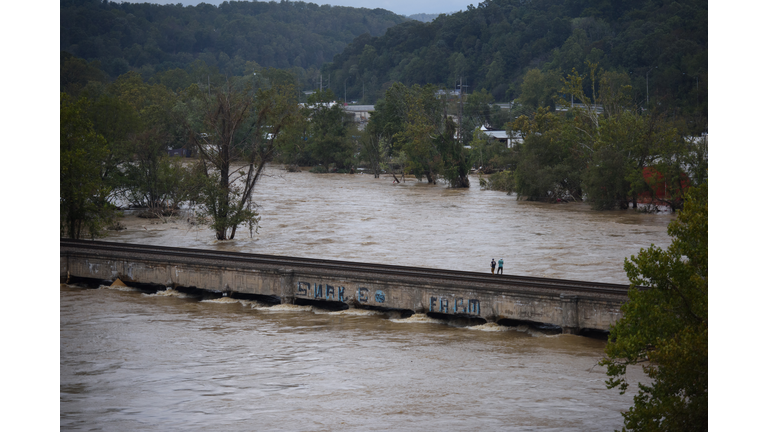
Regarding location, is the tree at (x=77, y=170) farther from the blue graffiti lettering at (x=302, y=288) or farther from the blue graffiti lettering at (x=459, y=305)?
the blue graffiti lettering at (x=459, y=305)

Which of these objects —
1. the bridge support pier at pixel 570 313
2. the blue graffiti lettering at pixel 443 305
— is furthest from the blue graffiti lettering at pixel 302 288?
the bridge support pier at pixel 570 313

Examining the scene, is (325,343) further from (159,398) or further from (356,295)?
(159,398)

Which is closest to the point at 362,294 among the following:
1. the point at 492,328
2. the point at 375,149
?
the point at 492,328

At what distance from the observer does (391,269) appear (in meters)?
34.2

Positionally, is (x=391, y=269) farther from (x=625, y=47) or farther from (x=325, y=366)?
(x=625, y=47)

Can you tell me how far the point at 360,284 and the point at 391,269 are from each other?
9.61 ft

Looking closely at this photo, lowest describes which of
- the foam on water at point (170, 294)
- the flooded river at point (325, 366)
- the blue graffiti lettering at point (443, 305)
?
the flooded river at point (325, 366)

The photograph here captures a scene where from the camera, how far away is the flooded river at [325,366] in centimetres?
2011

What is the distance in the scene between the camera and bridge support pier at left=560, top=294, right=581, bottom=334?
89.7ft

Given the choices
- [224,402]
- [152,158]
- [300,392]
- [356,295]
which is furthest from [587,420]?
[152,158]

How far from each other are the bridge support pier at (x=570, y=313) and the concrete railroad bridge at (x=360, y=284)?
0.12 ft

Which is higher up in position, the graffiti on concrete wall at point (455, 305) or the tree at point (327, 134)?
the tree at point (327, 134)

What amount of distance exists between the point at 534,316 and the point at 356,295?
7.62m

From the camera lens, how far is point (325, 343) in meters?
27.7
